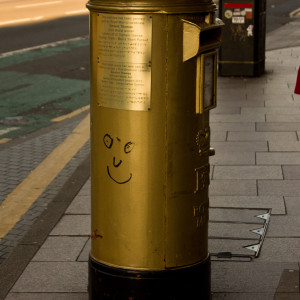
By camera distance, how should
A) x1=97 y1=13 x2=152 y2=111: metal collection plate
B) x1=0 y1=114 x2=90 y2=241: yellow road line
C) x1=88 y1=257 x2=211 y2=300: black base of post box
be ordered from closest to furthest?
x1=97 y1=13 x2=152 y2=111: metal collection plate
x1=88 y1=257 x2=211 y2=300: black base of post box
x1=0 y1=114 x2=90 y2=241: yellow road line

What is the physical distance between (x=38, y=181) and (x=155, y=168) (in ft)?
12.4

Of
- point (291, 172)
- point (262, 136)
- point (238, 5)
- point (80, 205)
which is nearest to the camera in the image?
point (80, 205)

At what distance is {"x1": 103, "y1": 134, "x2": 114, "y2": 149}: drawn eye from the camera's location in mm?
4391

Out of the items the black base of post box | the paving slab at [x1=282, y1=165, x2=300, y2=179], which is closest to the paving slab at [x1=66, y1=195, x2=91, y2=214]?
the paving slab at [x1=282, y1=165, x2=300, y2=179]

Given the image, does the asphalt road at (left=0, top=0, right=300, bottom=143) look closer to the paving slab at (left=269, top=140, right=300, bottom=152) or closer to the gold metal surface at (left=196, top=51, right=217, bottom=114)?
the paving slab at (left=269, top=140, right=300, bottom=152)

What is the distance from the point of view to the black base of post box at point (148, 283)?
14.7 feet

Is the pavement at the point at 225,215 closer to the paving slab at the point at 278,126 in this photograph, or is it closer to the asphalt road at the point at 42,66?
the paving slab at the point at 278,126

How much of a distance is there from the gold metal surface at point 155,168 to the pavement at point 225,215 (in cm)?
69

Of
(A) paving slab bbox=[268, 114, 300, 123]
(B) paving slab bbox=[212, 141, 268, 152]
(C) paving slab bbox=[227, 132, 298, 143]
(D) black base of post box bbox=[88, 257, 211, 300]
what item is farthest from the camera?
(A) paving slab bbox=[268, 114, 300, 123]

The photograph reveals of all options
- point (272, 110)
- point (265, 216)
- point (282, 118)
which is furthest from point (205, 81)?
point (272, 110)

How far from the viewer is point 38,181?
7957 millimetres

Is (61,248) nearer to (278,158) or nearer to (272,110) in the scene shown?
(278,158)

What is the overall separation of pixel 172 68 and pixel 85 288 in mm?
1674

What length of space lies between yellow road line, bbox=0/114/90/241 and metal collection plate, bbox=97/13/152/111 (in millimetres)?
2514
